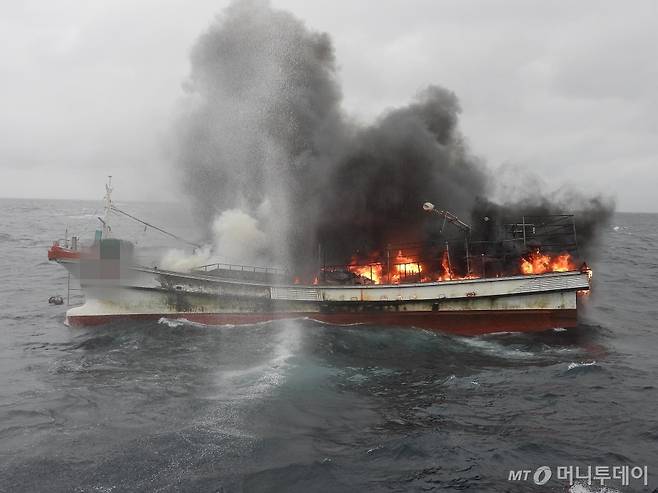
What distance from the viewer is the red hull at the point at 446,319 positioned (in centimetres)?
2856

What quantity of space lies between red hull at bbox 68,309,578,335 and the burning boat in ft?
0.21

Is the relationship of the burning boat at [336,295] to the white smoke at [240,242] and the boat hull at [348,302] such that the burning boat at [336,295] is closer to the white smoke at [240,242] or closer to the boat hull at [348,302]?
the boat hull at [348,302]

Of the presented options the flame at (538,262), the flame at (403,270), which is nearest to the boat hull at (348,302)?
the flame at (538,262)

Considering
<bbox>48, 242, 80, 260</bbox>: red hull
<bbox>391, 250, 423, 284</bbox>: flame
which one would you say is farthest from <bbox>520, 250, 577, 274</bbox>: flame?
<bbox>48, 242, 80, 260</bbox>: red hull

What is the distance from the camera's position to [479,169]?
45.8 meters

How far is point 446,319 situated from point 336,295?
7.30m

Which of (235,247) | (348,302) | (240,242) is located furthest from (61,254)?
(348,302)

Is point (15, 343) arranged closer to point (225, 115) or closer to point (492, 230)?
point (225, 115)

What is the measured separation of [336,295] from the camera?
2966 centimetres

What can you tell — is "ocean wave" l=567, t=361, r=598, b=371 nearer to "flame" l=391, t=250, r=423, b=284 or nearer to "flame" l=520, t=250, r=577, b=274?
"flame" l=520, t=250, r=577, b=274

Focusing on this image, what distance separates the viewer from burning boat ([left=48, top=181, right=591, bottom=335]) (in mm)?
28469

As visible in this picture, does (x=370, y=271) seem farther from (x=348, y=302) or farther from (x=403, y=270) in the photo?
(x=348, y=302)

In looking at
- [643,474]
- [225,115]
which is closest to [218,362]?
[643,474]

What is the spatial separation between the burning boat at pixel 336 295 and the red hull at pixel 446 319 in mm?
63
